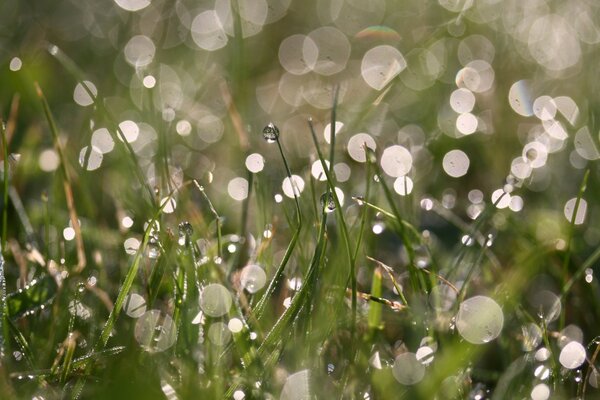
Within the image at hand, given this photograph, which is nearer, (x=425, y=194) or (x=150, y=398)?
(x=150, y=398)

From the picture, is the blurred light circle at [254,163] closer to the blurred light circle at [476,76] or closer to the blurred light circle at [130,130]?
the blurred light circle at [130,130]

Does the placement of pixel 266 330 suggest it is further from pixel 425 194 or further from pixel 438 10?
pixel 438 10

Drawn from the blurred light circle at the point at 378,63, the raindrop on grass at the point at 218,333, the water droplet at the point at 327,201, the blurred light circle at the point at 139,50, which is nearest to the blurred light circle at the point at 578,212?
the water droplet at the point at 327,201

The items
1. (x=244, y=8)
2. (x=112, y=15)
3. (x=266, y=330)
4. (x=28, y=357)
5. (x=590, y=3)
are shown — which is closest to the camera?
(x=28, y=357)

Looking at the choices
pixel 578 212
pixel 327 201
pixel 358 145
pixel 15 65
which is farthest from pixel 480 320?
pixel 15 65

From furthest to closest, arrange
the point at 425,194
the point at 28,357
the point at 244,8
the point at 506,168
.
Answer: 1. the point at 244,8
2. the point at 506,168
3. the point at 425,194
4. the point at 28,357

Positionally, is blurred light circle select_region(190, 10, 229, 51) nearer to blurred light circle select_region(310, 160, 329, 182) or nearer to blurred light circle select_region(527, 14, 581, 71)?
blurred light circle select_region(527, 14, 581, 71)

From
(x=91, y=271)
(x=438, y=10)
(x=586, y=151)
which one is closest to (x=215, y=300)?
(x=91, y=271)
